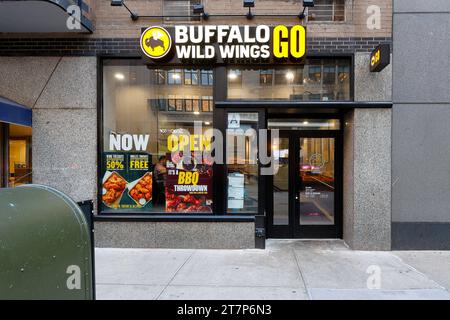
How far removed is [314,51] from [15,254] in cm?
613

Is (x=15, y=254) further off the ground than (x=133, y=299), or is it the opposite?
(x=15, y=254)

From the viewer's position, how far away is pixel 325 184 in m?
7.11

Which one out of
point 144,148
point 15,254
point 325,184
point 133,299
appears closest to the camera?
point 15,254

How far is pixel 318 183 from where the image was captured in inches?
279

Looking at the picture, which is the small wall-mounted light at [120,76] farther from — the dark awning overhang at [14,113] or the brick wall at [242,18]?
the dark awning overhang at [14,113]

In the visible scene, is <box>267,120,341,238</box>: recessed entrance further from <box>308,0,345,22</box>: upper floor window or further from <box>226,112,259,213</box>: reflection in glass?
<box>308,0,345,22</box>: upper floor window

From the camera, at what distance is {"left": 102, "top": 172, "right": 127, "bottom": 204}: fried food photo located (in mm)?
6699

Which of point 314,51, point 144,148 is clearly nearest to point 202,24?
point 314,51

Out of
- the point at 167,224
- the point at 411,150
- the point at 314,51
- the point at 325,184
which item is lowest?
the point at 167,224

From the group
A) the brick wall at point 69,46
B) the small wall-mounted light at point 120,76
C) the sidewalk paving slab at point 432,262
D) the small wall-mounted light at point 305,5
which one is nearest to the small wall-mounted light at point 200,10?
the brick wall at point 69,46

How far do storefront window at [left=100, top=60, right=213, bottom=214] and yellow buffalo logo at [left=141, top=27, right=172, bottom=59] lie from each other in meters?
0.47

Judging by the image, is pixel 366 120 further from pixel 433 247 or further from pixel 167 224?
pixel 167 224

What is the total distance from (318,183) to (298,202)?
2.03 feet

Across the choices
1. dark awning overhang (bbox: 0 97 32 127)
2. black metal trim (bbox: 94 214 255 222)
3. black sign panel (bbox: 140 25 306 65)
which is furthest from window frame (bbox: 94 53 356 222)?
dark awning overhang (bbox: 0 97 32 127)
